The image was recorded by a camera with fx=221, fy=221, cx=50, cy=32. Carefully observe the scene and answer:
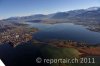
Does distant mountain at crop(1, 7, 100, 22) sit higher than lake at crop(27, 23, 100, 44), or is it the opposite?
distant mountain at crop(1, 7, 100, 22)

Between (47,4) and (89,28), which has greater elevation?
(47,4)

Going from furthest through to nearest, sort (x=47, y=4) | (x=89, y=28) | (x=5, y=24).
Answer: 1. (x=5, y=24)
2. (x=47, y=4)
3. (x=89, y=28)

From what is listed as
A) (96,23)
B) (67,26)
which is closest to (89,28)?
(96,23)

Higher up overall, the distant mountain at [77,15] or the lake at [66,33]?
the distant mountain at [77,15]

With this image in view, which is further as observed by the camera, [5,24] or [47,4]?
[5,24]

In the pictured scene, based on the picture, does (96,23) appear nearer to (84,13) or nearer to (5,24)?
(84,13)

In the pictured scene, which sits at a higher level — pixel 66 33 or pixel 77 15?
pixel 77 15

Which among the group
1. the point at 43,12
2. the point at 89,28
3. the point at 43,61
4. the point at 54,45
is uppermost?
the point at 43,12

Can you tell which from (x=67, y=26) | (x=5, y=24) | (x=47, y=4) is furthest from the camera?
(x=5, y=24)
